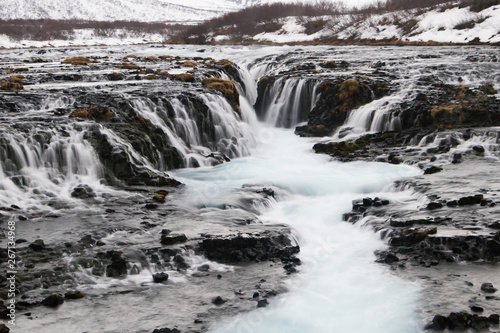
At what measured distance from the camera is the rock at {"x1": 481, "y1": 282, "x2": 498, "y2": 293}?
307 inches

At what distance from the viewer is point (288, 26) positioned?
7719 cm

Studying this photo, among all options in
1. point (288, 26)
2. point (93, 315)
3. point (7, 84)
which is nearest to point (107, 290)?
point (93, 315)

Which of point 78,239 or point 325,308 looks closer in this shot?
point 325,308

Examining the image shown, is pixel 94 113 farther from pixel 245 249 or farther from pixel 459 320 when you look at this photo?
pixel 459 320

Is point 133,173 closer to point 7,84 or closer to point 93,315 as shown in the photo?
point 93,315

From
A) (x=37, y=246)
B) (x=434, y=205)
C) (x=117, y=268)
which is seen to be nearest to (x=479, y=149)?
(x=434, y=205)

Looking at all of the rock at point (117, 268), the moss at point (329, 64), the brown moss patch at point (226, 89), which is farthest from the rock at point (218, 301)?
the moss at point (329, 64)

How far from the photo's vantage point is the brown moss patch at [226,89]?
830 inches

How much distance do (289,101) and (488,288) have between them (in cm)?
1713

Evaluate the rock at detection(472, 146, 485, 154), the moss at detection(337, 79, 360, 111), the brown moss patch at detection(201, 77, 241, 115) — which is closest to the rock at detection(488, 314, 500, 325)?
the rock at detection(472, 146, 485, 154)

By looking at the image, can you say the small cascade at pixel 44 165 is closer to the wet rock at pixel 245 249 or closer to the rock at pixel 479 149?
the wet rock at pixel 245 249

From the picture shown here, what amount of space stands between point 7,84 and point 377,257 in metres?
16.0

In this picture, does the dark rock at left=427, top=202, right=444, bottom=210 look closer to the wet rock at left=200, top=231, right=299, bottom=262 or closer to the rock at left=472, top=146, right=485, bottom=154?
the wet rock at left=200, top=231, right=299, bottom=262

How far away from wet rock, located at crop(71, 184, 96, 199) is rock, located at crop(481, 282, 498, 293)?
8.99m
